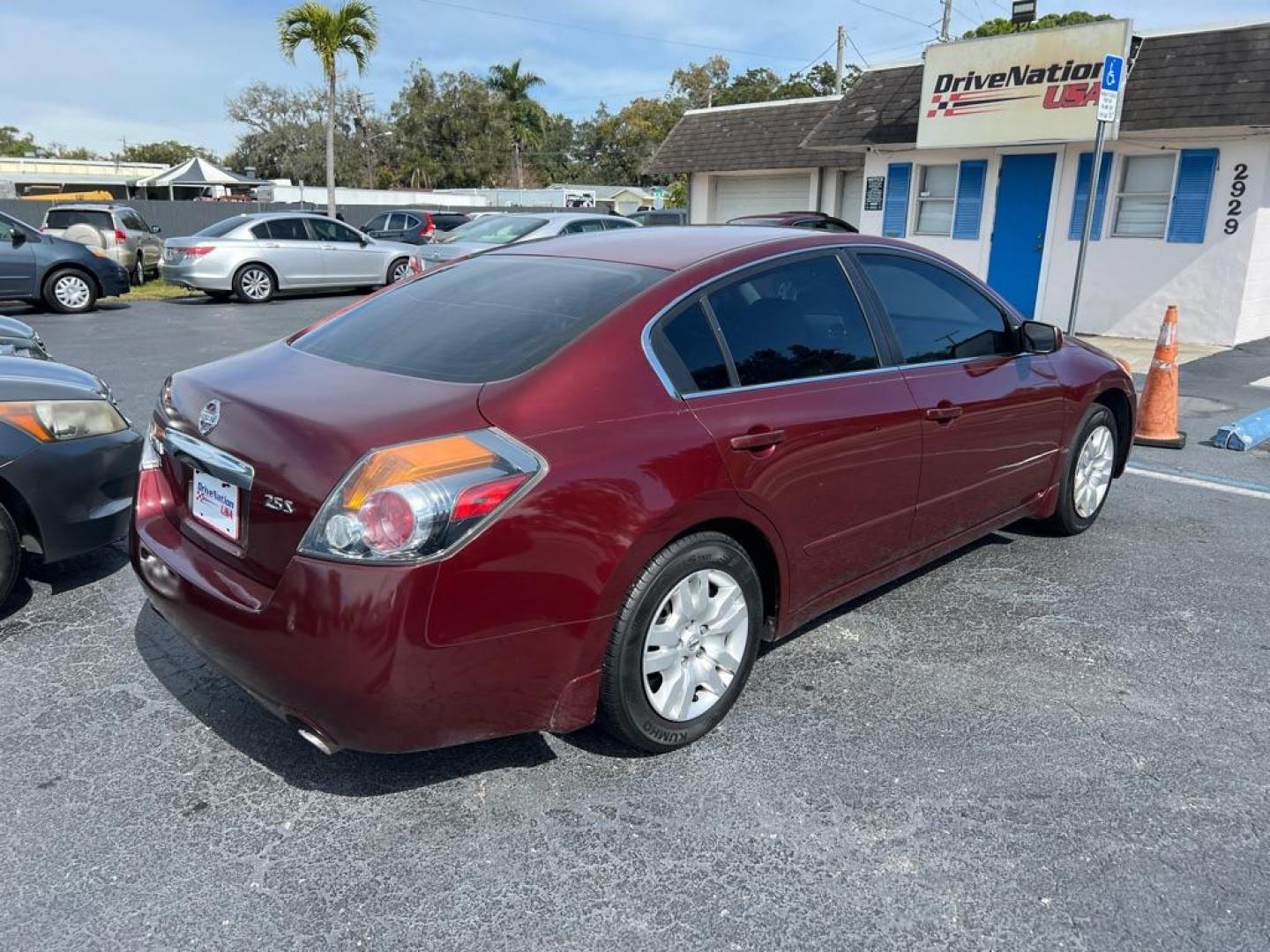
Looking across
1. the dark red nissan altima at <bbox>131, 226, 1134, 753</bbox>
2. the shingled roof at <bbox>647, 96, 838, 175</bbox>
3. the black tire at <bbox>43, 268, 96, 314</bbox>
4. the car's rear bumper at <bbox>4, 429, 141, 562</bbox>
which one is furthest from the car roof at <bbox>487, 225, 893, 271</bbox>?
the shingled roof at <bbox>647, 96, 838, 175</bbox>

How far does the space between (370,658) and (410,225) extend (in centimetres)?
2520

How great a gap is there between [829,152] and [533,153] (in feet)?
176

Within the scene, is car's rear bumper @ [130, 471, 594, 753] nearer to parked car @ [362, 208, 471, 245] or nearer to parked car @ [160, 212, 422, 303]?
parked car @ [160, 212, 422, 303]

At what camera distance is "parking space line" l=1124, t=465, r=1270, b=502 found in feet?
20.0

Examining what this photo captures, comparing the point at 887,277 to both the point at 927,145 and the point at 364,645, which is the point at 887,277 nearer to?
the point at 364,645

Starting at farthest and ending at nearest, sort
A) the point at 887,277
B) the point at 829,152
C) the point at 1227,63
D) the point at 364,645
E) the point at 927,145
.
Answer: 1. the point at 829,152
2. the point at 927,145
3. the point at 1227,63
4. the point at 887,277
5. the point at 364,645

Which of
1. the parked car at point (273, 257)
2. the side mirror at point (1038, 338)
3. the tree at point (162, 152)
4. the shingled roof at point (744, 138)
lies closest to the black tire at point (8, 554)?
the side mirror at point (1038, 338)

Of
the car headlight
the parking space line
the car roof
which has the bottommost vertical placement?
the parking space line

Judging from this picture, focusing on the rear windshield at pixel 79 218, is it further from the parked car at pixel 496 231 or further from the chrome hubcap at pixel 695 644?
the chrome hubcap at pixel 695 644

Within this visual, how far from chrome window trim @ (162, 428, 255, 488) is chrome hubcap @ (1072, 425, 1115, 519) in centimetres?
400

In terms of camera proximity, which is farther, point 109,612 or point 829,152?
point 829,152

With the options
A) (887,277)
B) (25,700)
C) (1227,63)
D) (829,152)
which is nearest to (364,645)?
(25,700)

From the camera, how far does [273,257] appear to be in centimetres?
1647

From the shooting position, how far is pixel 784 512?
10.5ft
